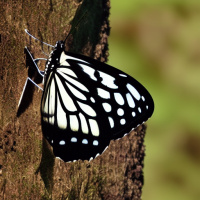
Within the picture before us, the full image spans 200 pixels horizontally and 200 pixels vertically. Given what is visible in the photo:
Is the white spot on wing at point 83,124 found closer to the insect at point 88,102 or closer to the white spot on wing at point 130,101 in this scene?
the insect at point 88,102

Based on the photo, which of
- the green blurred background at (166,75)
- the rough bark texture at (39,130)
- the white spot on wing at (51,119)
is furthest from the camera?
the green blurred background at (166,75)

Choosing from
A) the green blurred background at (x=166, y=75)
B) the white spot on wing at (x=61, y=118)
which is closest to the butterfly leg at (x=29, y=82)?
the white spot on wing at (x=61, y=118)

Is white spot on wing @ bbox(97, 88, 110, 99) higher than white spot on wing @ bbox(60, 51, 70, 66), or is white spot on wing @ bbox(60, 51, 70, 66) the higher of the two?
white spot on wing @ bbox(60, 51, 70, 66)

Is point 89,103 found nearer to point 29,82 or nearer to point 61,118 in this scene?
point 61,118

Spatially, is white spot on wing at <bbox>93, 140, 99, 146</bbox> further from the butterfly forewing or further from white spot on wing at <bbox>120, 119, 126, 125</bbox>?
white spot on wing at <bbox>120, 119, 126, 125</bbox>

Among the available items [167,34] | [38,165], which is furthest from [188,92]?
[38,165]

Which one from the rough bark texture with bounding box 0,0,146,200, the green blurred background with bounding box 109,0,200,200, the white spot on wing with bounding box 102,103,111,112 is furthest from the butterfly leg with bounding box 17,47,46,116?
the green blurred background with bounding box 109,0,200,200

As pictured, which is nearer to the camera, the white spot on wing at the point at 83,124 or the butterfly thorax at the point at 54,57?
the butterfly thorax at the point at 54,57

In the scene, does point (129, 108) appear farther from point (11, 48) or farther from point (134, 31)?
point (134, 31)
